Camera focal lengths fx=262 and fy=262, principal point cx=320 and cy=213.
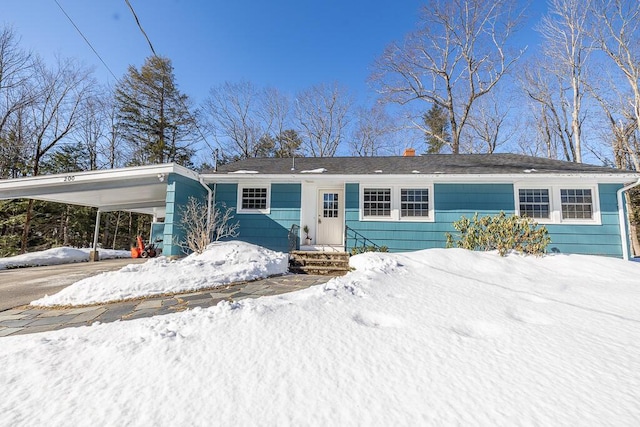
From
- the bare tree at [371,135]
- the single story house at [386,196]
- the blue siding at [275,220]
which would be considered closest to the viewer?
the single story house at [386,196]

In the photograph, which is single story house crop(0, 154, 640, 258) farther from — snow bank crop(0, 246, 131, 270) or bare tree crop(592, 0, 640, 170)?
bare tree crop(592, 0, 640, 170)

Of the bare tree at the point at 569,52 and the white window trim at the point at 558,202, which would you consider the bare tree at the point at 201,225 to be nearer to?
the white window trim at the point at 558,202

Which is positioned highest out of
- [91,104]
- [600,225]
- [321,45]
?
[321,45]

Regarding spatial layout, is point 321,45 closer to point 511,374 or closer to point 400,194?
point 400,194

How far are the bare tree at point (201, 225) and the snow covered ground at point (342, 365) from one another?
12.8ft

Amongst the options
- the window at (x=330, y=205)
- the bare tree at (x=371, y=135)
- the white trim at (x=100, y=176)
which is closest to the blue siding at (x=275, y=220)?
the window at (x=330, y=205)

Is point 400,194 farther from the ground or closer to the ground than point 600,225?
farther from the ground

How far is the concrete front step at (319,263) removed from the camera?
261 inches

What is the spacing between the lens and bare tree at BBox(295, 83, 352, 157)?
65.3ft

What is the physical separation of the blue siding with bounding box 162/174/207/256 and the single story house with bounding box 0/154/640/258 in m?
0.03

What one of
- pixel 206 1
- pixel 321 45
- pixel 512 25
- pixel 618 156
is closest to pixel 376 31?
pixel 321 45

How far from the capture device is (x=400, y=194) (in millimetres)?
8195

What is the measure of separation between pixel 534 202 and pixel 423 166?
130 inches

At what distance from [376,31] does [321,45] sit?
145 inches
